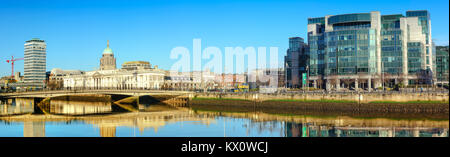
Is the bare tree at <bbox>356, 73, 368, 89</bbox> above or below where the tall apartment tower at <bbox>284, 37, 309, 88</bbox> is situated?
below

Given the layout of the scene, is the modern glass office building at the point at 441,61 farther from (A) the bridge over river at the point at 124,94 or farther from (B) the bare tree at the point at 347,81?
(A) the bridge over river at the point at 124,94

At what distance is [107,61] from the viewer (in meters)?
194

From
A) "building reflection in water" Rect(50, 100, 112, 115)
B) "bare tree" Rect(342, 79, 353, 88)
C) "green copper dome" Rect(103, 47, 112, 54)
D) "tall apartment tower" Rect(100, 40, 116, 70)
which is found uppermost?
"green copper dome" Rect(103, 47, 112, 54)

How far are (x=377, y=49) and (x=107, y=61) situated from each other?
13740 cm

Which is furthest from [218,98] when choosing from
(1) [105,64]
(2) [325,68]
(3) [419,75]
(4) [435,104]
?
(1) [105,64]

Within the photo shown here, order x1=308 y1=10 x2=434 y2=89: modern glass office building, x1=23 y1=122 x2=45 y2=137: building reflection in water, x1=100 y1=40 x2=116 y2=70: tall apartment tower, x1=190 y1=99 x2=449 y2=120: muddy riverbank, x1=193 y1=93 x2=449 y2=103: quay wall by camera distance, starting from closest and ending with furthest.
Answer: x1=23 y1=122 x2=45 y2=137: building reflection in water
x1=190 y1=99 x2=449 y2=120: muddy riverbank
x1=193 y1=93 x2=449 y2=103: quay wall
x1=308 y1=10 x2=434 y2=89: modern glass office building
x1=100 y1=40 x2=116 y2=70: tall apartment tower

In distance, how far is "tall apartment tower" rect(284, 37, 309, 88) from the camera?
11669cm

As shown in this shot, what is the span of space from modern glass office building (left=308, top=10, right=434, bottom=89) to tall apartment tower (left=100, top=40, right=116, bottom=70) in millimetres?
126199

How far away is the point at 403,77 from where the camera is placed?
88.8 meters

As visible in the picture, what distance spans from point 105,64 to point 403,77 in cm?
14264

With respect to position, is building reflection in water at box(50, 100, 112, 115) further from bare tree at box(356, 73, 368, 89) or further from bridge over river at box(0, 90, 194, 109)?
bare tree at box(356, 73, 368, 89)

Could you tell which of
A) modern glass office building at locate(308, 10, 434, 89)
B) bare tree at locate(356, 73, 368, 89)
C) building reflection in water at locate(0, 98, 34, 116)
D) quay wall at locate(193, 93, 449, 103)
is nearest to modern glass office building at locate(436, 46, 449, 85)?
modern glass office building at locate(308, 10, 434, 89)

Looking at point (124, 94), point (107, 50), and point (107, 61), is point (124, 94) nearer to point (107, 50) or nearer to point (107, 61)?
point (107, 61)
